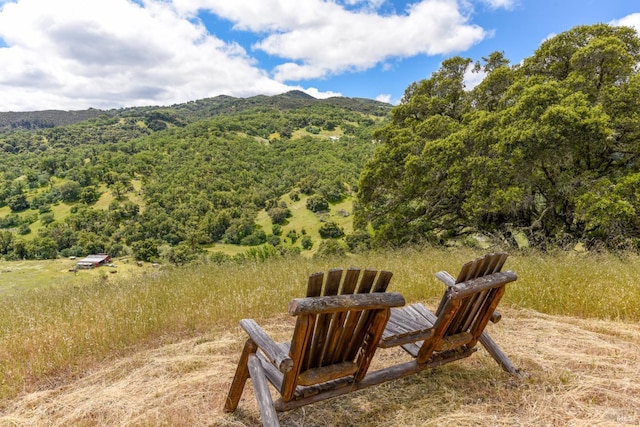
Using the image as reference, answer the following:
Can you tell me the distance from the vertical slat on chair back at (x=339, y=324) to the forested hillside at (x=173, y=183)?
150ft

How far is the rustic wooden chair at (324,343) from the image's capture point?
69.1 inches

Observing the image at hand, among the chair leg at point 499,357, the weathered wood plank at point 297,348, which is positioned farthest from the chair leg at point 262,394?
the chair leg at point 499,357

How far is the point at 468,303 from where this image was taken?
7.97 feet

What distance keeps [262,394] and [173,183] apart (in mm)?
89287

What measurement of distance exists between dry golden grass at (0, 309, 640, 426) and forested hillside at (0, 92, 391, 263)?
144 ft

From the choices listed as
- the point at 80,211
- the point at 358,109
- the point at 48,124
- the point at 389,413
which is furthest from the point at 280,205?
the point at 48,124

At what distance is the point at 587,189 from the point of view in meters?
8.20

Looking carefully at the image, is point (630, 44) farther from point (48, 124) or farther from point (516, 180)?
point (48, 124)

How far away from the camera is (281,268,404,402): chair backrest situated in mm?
1734

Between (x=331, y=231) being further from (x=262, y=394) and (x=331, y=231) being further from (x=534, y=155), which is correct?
(x=262, y=394)

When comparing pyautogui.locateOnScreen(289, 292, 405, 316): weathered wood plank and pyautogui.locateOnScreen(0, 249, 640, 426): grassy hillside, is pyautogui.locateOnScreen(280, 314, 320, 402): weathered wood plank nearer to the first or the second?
pyautogui.locateOnScreen(289, 292, 405, 316): weathered wood plank

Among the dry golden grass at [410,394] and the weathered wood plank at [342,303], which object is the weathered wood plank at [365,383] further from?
the weathered wood plank at [342,303]

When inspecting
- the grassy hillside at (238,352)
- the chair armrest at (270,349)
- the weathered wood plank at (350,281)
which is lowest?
the grassy hillside at (238,352)

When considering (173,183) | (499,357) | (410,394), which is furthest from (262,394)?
(173,183)
